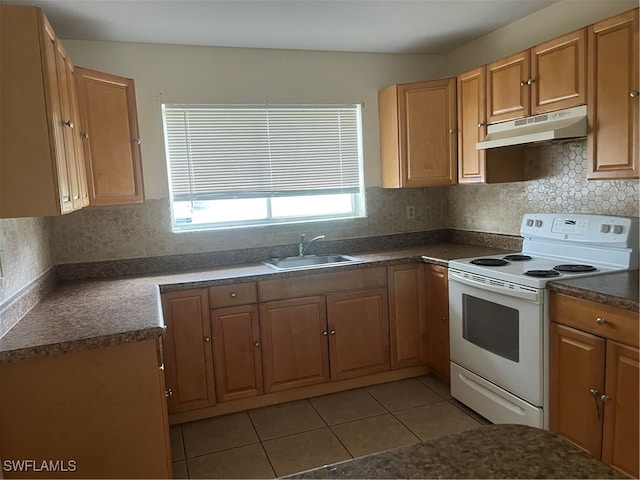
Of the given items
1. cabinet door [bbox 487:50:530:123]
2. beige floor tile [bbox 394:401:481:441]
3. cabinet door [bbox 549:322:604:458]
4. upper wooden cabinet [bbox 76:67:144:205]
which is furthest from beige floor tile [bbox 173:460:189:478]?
cabinet door [bbox 487:50:530:123]

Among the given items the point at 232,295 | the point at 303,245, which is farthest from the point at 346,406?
the point at 303,245

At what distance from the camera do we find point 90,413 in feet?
6.01

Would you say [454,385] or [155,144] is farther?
[155,144]

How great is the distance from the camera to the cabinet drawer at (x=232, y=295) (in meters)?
2.86

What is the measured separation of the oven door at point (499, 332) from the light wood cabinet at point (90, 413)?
1.71 meters

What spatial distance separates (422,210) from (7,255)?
2881 mm

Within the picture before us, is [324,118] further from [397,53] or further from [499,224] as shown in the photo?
[499,224]

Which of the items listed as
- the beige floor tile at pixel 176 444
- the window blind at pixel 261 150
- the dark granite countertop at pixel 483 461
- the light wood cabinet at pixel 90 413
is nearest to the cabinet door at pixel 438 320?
the window blind at pixel 261 150

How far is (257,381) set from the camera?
3012 millimetres

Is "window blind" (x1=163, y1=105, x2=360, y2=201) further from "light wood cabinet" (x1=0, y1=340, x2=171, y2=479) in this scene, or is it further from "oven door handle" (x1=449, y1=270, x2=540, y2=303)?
"light wood cabinet" (x1=0, y1=340, x2=171, y2=479)

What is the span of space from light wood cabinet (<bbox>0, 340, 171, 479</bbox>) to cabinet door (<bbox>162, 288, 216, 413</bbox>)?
0.85 m

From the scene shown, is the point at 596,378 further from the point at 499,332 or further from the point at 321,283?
the point at 321,283

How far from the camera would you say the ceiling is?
255cm

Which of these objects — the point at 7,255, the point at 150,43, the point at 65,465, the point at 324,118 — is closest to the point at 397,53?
the point at 324,118
